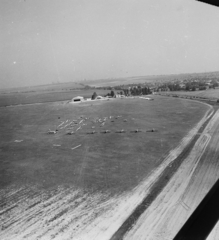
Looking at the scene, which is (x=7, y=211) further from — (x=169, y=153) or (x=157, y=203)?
(x=169, y=153)

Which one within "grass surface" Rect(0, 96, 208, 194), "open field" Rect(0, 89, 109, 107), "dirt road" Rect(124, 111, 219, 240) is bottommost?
"open field" Rect(0, 89, 109, 107)

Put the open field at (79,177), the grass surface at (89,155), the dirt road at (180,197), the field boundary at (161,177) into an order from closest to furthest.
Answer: the dirt road at (180,197)
the field boundary at (161,177)
the open field at (79,177)
the grass surface at (89,155)

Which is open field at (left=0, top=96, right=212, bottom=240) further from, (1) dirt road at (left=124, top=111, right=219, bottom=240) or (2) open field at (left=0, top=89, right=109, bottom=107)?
(2) open field at (left=0, top=89, right=109, bottom=107)

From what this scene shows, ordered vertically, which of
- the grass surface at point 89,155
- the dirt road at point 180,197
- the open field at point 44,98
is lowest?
the open field at point 44,98

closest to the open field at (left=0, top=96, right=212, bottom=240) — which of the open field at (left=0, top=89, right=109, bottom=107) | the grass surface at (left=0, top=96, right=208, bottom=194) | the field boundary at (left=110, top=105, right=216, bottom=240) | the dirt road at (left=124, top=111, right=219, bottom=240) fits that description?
the grass surface at (left=0, top=96, right=208, bottom=194)

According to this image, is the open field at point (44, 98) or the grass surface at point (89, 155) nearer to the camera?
the grass surface at point (89, 155)

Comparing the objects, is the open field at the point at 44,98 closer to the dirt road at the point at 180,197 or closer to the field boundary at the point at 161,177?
the field boundary at the point at 161,177

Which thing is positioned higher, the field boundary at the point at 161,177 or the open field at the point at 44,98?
the field boundary at the point at 161,177

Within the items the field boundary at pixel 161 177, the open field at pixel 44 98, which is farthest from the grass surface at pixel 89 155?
the open field at pixel 44 98

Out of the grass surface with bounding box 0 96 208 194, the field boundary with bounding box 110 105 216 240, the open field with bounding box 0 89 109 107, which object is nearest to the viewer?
the field boundary with bounding box 110 105 216 240

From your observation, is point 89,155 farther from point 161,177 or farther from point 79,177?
point 161,177
